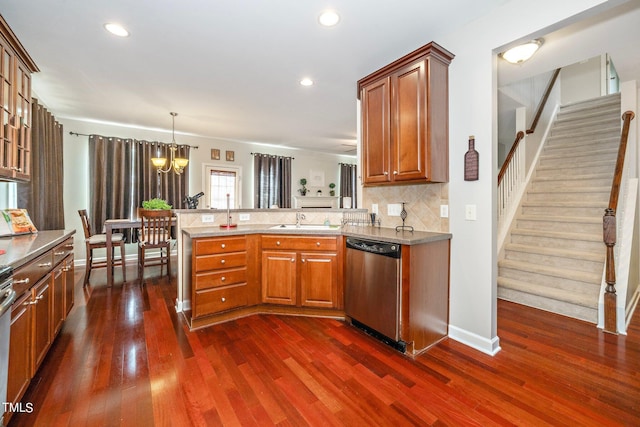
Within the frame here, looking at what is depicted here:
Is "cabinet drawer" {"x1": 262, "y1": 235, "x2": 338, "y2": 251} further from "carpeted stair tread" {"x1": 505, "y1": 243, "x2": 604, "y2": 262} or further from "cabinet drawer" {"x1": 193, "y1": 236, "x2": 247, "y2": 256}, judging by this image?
"carpeted stair tread" {"x1": 505, "y1": 243, "x2": 604, "y2": 262}

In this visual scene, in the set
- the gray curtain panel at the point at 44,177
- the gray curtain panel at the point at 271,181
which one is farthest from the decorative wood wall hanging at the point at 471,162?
the gray curtain panel at the point at 271,181

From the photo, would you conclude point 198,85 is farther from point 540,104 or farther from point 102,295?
point 540,104

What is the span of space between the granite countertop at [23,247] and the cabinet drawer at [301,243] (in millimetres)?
1588

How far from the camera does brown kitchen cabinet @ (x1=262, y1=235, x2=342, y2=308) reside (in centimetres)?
268

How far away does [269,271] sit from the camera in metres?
2.79

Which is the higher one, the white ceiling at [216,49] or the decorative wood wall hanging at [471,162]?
the white ceiling at [216,49]

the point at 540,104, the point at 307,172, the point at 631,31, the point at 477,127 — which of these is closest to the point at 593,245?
the point at 631,31

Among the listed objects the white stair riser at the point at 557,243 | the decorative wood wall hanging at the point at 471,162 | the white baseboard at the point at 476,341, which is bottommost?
the white baseboard at the point at 476,341

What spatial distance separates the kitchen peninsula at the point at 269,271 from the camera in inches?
95.5

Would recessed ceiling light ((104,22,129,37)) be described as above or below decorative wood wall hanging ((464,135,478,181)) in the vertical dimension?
above

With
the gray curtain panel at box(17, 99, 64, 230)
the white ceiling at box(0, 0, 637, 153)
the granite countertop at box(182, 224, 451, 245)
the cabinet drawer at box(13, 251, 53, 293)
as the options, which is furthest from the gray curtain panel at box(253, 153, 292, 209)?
the cabinet drawer at box(13, 251, 53, 293)

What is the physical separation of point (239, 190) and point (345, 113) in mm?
3266

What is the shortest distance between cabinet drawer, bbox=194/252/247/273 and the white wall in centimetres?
195

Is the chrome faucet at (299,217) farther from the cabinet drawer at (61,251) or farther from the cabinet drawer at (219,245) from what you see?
the cabinet drawer at (61,251)
